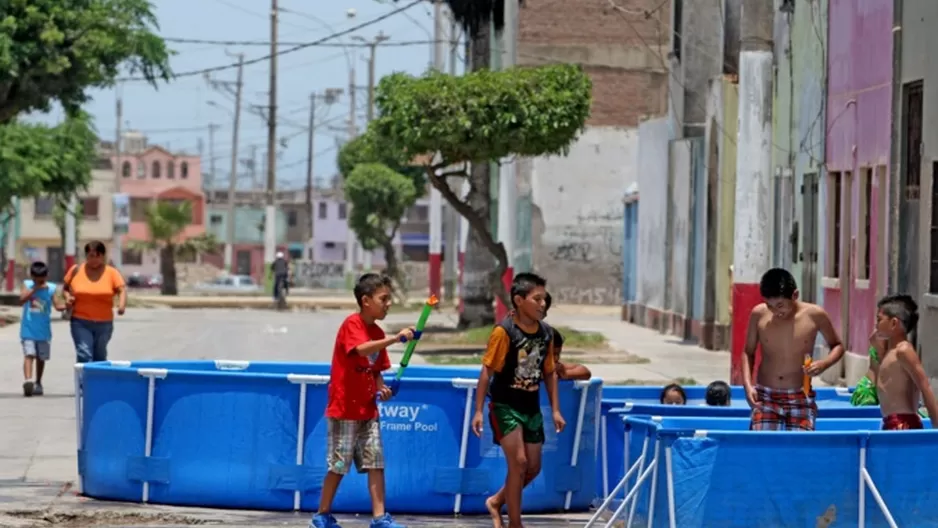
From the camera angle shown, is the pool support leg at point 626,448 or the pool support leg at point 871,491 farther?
the pool support leg at point 626,448

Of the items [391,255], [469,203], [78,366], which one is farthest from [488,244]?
[391,255]

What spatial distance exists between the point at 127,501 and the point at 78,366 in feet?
3.16

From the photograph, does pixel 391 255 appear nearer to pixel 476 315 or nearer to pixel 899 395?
pixel 476 315

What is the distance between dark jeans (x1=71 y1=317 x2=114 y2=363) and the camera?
1831 cm

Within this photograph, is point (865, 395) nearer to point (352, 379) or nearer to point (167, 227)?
point (352, 379)

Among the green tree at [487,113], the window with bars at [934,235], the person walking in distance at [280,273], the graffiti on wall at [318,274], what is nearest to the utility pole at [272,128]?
the person walking in distance at [280,273]

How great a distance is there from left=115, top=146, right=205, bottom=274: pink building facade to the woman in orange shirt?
100666 millimetres

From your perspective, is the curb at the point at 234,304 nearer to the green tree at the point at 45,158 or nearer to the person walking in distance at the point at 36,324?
the green tree at the point at 45,158

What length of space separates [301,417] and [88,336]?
669 centimetres

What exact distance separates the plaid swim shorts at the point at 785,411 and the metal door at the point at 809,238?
47.1 feet

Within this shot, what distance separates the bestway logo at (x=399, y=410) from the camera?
40.2 ft

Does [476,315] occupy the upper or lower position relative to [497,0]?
lower

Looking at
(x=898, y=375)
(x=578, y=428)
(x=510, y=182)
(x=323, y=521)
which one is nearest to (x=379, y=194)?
(x=510, y=182)

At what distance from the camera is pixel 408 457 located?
40.6 feet
